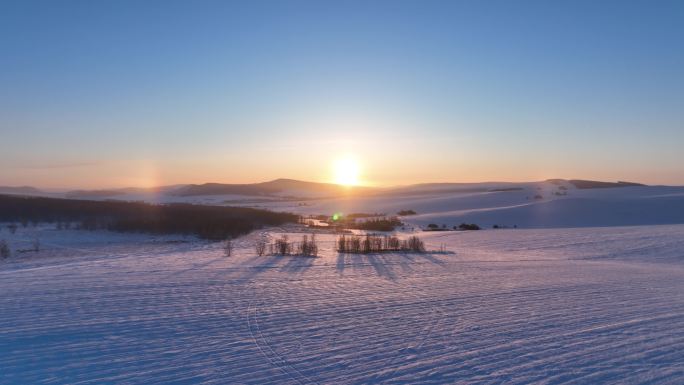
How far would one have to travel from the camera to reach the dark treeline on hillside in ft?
87.9

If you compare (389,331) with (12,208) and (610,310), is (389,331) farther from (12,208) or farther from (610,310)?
(12,208)

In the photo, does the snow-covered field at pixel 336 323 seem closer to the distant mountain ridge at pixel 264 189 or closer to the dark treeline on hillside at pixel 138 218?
the dark treeline on hillside at pixel 138 218

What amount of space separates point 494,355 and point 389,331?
5.28 ft

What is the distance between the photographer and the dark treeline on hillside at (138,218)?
1054 inches

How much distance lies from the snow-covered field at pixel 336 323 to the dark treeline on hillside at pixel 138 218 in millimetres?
12005

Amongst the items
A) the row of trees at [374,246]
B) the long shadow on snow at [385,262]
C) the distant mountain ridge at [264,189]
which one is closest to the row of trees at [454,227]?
the row of trees at [374,246]

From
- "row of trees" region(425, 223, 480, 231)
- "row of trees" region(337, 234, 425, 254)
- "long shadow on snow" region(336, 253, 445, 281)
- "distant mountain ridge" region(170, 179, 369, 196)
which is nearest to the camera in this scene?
"long shadow on snow" region(336, 253, 445, 281)

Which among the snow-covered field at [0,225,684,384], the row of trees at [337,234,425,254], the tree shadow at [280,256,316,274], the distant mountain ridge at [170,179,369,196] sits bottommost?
the snow-covered field at [0,225,684,384]

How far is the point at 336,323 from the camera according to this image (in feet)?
26.5

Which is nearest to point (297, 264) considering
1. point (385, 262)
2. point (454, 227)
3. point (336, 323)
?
point (385, 262)

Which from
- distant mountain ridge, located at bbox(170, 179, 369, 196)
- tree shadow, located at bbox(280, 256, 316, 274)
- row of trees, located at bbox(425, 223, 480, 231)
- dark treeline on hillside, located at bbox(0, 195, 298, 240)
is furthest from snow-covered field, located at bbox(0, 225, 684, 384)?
distant mountain ridge, located at bbox(170, 179, 369, 196)

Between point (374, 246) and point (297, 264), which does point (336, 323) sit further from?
point (374, 246)

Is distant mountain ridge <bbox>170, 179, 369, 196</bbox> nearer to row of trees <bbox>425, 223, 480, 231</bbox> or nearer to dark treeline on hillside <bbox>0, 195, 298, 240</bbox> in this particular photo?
dark treeline on hillside <bbox>0, 195, 298, 240</bbox>

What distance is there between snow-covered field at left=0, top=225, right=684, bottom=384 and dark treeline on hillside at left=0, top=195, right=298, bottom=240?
12005 mm
